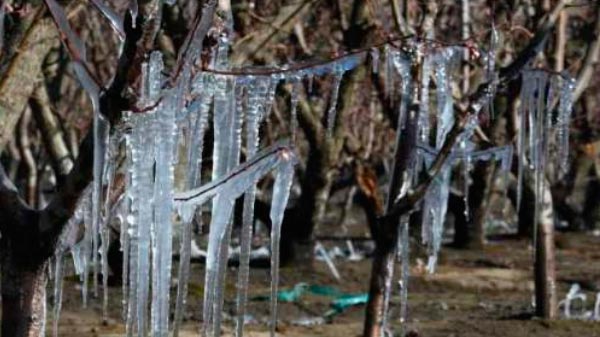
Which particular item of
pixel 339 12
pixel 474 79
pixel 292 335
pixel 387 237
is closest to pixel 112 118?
pixel 387 237

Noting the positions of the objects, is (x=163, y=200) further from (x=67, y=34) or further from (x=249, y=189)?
(x=67, y=34)

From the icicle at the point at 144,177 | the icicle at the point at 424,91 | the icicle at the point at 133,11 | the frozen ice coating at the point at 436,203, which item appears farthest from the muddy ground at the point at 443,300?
the icicle at the point at 133,11

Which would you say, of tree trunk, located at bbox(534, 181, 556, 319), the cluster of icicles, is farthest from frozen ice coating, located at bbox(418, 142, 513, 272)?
the cluster of icicles

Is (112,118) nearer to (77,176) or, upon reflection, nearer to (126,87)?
(126,87)

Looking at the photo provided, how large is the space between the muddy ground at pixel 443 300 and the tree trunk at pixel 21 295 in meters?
4.16

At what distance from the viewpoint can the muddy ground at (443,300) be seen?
11344 millimetres

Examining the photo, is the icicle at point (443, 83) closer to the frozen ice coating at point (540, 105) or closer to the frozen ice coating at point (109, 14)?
the frozen ice coating at point (540, 105)

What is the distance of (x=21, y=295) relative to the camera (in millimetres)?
7066

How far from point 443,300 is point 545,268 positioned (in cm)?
324

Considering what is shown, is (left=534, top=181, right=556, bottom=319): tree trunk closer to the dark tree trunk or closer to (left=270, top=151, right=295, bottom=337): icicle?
(left=270, top=151, right=295, bottom=337): icicle

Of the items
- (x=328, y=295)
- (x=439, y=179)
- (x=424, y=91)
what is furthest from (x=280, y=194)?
(x=328, y=295)

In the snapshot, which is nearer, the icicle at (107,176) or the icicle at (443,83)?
the icicle at (107,176)

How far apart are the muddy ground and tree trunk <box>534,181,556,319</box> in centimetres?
23

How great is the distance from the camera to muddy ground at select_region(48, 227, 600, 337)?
11.3 m
